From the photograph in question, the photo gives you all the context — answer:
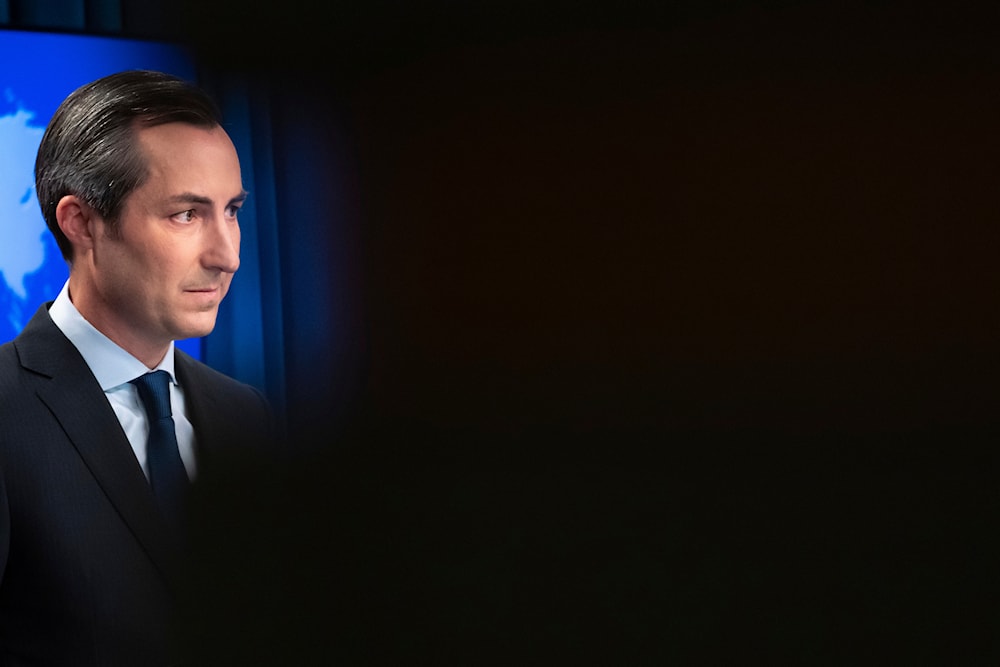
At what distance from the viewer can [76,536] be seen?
40 cm

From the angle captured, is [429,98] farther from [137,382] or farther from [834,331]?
[137,382]

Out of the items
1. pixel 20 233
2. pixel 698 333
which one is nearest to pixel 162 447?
pixel 698 333

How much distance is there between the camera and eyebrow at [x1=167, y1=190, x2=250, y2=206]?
350 millimetres

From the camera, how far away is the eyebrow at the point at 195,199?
0.35 meters

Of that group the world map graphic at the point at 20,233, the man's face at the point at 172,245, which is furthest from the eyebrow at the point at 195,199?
the world map graphic at the point at 20,233

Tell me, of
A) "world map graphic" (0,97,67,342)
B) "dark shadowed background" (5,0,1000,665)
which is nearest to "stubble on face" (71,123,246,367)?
"dark shadowed background" (5,0,1000,665)

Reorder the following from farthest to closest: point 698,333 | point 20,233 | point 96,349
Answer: point 20,233, point 96,349, point 698,333

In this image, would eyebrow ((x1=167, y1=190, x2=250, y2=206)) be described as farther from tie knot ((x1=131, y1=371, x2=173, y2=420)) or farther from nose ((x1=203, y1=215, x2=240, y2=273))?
tie knot ((x1=131, y1=371, x2=173, y2=420))

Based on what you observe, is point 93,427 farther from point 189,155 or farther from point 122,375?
point 189,155

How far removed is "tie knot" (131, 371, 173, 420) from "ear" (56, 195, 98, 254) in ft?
0.26

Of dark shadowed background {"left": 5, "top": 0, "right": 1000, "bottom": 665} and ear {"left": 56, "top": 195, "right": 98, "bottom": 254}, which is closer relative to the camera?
dark shadowed background {"left": 5, "top": 0, "right": 1000, "bottom": 665}

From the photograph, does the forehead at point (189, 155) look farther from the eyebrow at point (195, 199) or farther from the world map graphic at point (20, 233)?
the world map graphic at point (20, 233)

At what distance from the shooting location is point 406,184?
0.15m

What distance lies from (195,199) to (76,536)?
0.16 metres
